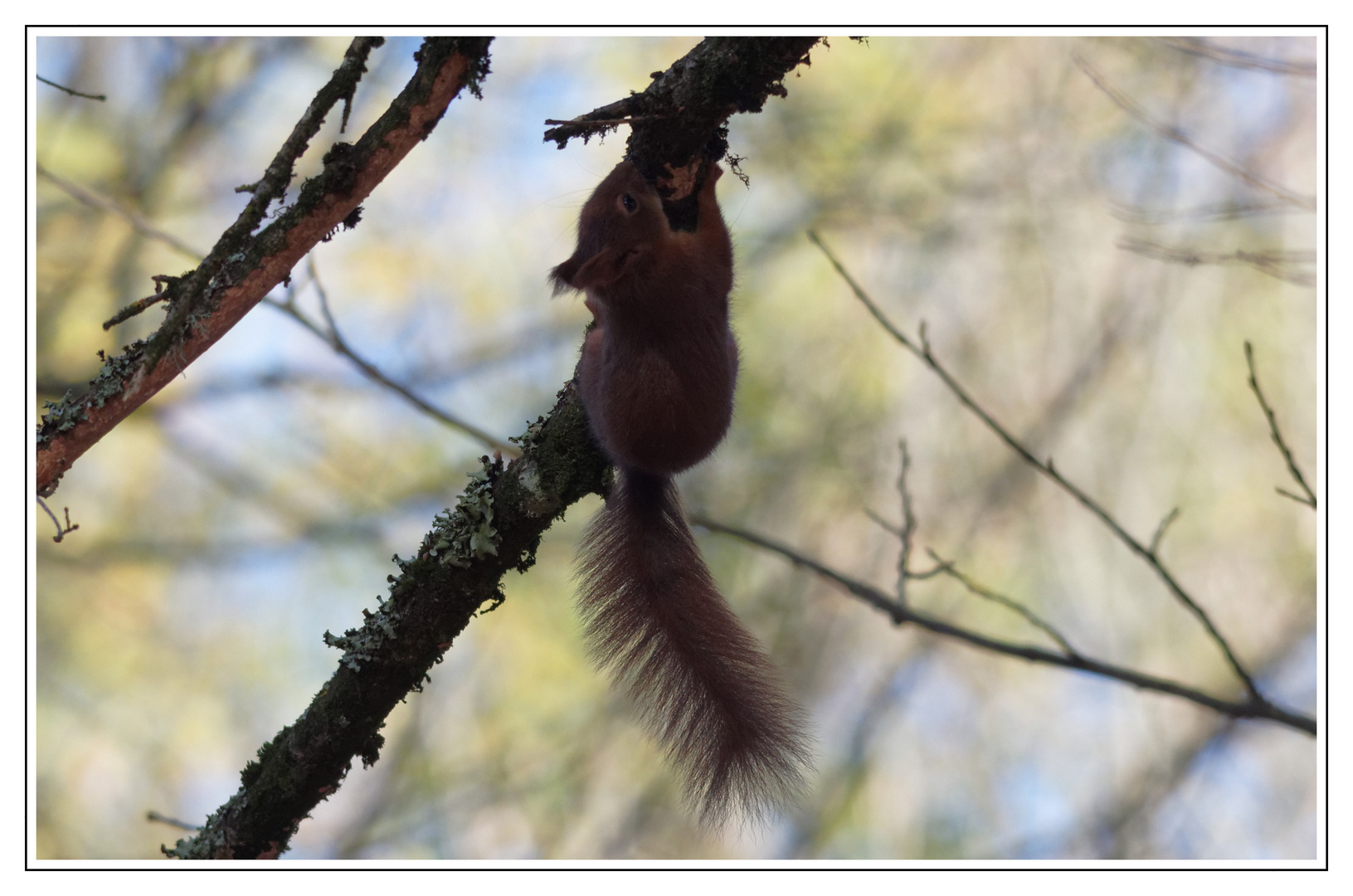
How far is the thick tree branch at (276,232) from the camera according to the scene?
72.5 inches

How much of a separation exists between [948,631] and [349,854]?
14.5 ft

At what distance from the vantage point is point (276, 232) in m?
1.91

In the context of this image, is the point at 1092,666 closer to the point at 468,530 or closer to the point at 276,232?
the point at 468,530

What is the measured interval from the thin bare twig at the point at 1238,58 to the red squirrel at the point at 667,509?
1.29 meters

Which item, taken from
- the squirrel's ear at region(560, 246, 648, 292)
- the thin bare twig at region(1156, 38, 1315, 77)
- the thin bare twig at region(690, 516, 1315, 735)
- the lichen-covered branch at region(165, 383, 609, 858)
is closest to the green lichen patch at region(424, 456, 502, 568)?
the lichen-covered branch at region(165, 383, 609, 858)

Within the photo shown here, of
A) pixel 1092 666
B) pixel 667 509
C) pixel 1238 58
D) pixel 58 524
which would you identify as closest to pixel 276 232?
pixel 58 524

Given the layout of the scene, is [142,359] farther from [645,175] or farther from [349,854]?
[349,854]

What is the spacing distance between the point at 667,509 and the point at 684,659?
1.51 ft

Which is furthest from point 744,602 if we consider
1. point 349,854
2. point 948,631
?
point 948,631

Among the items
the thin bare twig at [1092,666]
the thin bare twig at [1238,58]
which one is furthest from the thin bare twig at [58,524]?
the thin bare twig at [1238,58]

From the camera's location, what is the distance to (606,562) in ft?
9.43

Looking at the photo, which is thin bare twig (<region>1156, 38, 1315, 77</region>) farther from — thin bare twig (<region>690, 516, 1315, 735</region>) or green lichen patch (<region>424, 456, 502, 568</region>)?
green lichen patch (<region>424, 456, 502, 568</region>)

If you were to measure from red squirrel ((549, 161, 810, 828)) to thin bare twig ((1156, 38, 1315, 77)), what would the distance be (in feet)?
4.22

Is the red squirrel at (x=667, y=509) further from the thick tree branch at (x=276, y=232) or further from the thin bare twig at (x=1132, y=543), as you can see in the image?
the thick tree branch at (x=276, y=232)
